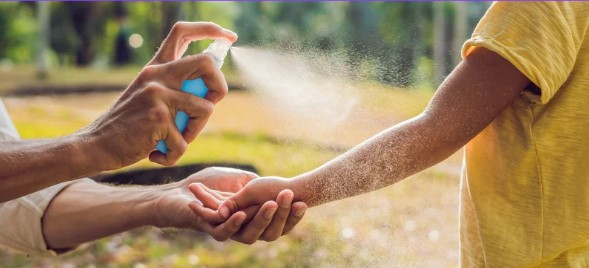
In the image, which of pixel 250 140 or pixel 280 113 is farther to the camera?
pixel 250 140

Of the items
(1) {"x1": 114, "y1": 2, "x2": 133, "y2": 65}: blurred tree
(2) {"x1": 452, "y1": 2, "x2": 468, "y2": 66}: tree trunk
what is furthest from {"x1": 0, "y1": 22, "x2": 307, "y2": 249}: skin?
(1) {"x1": 114, "y1": 2, "x2": 133, "y2": 65}: blurred tree

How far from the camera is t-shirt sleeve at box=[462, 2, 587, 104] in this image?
162 centimetres

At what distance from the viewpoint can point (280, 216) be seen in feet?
6.32

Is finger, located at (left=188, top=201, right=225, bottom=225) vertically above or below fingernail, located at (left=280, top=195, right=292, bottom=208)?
below

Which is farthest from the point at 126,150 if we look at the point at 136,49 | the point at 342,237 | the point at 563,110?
the point at 136,49

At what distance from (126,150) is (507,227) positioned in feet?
3.04

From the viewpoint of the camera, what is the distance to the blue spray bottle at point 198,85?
1906 mm

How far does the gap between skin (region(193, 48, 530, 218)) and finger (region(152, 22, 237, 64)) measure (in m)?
0.42

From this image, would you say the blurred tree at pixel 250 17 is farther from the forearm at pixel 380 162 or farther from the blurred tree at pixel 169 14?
the forearm at pixel 380 162

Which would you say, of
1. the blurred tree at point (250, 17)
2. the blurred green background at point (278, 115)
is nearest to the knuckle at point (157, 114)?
the blurred green background at point (278, 115)

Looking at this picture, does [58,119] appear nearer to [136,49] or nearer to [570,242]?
[136,49]

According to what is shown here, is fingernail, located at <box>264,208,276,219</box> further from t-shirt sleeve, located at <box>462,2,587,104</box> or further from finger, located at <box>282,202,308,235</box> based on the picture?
t-shirt sleeve, located at <box>462,2,587,104</box>

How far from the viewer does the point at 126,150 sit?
6.16 ft

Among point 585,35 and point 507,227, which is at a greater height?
point 585,35
